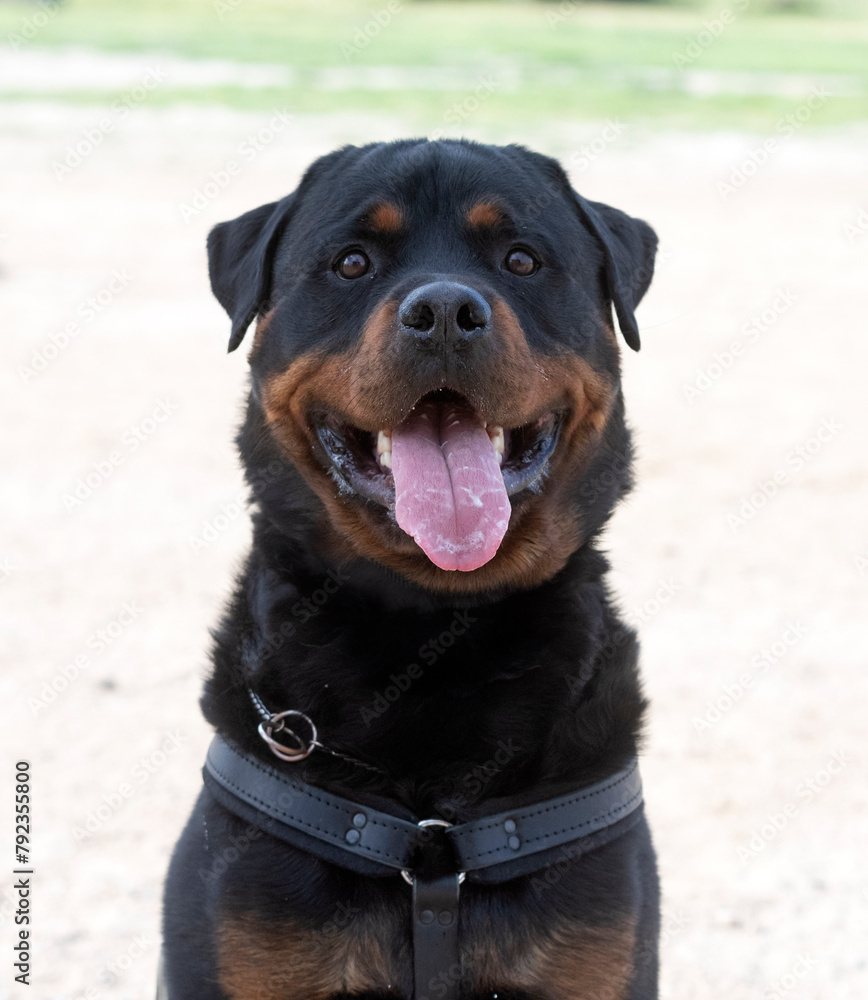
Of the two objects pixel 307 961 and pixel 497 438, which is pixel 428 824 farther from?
pixel 497 438

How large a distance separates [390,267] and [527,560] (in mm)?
729

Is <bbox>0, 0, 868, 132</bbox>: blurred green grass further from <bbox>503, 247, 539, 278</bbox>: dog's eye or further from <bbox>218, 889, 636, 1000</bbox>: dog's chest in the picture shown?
<bbox>218, 889, 636, 1000</bbox>: dog's chest

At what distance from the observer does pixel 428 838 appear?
2.23 m

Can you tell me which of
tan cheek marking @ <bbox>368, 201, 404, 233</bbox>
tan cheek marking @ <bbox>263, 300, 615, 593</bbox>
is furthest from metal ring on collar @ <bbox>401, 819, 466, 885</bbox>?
tan cheek marking @ <bbox>368, 201, 404, 233</bbox>

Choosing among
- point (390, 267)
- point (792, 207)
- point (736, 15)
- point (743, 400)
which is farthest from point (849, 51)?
point (390, 267)

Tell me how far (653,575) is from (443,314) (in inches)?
138

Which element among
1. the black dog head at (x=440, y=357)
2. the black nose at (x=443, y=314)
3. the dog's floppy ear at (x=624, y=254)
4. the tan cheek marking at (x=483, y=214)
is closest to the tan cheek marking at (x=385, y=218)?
the black dog head at (x=440, y=357)

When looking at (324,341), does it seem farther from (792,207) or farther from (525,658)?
(792,207)

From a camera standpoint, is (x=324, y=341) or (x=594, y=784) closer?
(x=594, y=784)

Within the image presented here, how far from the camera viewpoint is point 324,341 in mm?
2562

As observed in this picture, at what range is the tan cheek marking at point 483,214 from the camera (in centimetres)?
266

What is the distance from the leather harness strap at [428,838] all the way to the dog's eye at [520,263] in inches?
44.7

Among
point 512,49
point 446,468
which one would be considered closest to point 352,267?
point 446,468

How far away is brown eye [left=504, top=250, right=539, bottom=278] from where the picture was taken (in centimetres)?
267
